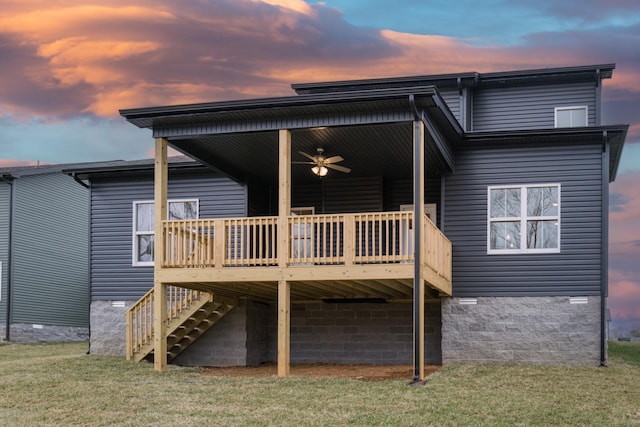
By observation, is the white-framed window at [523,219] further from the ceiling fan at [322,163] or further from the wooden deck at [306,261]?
the ceiling fan at [322,163]

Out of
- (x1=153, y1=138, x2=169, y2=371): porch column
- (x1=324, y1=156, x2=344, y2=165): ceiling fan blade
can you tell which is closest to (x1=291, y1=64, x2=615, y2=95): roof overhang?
(x1=324, y1=156, x2=344, y2=165): ceiling fan blade

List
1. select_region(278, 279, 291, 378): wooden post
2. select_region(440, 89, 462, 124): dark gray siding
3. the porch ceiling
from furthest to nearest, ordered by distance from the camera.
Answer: select_region(440, 89, 462, 124): dark gray siding → the porch ceiling → select_region(278, 279, 291, 378): wooden post

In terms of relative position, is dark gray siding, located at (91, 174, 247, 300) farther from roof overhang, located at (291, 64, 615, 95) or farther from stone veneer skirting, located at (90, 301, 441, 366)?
roof overhang, located at (291, 64, 615, 95)

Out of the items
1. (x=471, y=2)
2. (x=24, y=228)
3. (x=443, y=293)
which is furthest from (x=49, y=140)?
(x=443, y=293)

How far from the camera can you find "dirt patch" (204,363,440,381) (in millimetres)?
16500

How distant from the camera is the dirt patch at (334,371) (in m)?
16.5

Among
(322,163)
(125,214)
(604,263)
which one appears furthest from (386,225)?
(125,214)

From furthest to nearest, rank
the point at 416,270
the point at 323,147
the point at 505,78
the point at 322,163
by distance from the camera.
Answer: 1. the point at 505,78
2. the point at 323,147
3. the point at 322,163
4. the point at 416,270

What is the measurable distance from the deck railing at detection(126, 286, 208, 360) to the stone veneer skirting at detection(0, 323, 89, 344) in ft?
32.9

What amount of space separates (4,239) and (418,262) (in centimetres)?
1770

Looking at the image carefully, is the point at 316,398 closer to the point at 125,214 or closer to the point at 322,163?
the point at 322,163

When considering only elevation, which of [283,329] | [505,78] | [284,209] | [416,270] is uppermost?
[505,78]

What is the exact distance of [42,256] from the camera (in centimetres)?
2931

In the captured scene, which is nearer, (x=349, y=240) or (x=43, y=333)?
(x=349, y=240)
